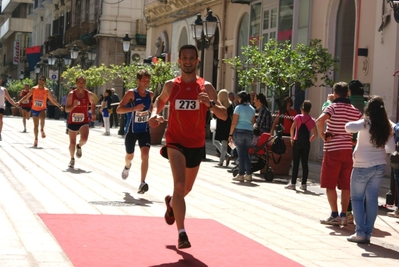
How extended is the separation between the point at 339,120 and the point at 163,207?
253 centimetres

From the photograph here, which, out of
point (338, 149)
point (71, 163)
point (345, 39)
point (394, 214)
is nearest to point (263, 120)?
point (71, 163)

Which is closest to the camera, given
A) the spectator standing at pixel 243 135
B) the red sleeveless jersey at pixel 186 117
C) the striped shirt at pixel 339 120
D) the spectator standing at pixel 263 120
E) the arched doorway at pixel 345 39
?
the red sleeveless jersey at pixel 186 117

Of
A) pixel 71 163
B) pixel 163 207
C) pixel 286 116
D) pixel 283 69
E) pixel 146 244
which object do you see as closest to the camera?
pixel 146 244

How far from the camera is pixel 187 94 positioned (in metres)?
8.69

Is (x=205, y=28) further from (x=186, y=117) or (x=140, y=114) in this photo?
(x=186, y=117)

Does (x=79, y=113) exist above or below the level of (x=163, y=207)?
above

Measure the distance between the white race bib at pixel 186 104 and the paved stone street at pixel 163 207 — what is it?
162cm

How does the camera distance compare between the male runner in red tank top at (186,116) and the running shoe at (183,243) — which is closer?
the running shoe at (183,243)

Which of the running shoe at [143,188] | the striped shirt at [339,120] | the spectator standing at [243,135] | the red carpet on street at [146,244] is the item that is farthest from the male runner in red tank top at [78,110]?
the striped shirt at [339,120]

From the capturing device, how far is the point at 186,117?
864cm

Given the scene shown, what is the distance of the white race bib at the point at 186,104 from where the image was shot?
8648 millimetres

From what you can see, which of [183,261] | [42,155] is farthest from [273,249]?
[42,155]

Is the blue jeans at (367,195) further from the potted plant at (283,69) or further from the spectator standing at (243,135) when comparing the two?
the potted plant at (283,69)

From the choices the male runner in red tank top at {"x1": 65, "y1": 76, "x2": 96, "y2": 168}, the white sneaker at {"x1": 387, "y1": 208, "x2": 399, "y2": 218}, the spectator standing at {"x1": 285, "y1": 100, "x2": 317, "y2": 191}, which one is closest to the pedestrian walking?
the spectator standing at {"x1": 285, "y1": 100, "x2": 317, "y2": 191}
